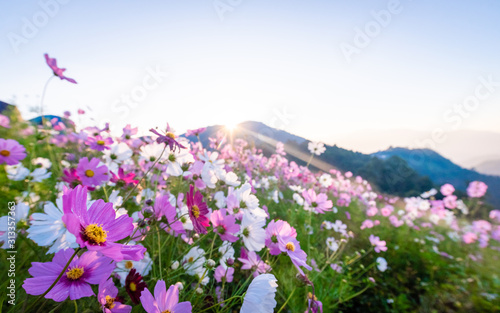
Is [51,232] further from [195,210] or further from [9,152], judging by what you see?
[9,152]

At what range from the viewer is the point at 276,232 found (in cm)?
75

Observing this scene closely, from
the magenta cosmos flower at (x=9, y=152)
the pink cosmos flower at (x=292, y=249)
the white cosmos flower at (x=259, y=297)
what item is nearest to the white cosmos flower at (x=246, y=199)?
the pink cosmos flower at (x=292, y=249)

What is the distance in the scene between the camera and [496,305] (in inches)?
66.3

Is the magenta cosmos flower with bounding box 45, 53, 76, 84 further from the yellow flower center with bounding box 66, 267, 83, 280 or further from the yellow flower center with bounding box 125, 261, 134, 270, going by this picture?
the yellow flower center with bounding box 66, 267, 83, 280

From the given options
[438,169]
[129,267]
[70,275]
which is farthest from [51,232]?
[438,169]

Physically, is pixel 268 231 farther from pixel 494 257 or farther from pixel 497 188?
pixel 497 188

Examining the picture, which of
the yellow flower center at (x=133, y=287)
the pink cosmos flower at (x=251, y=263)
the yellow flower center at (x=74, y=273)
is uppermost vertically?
the yellow flower center at (x=74, y=273)

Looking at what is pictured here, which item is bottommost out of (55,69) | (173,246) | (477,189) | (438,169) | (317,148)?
(438,169)

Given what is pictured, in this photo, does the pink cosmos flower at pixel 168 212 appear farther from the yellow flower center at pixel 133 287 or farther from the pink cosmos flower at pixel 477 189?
the pink cosmos flower at pixel 477 189

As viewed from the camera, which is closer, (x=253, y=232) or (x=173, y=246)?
(x=253, y=232)

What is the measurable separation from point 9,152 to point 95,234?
100cm

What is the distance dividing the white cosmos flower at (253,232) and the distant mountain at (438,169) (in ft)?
90.1

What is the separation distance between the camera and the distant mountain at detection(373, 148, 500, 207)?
25.2 meters

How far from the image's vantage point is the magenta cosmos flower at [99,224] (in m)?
0.35
